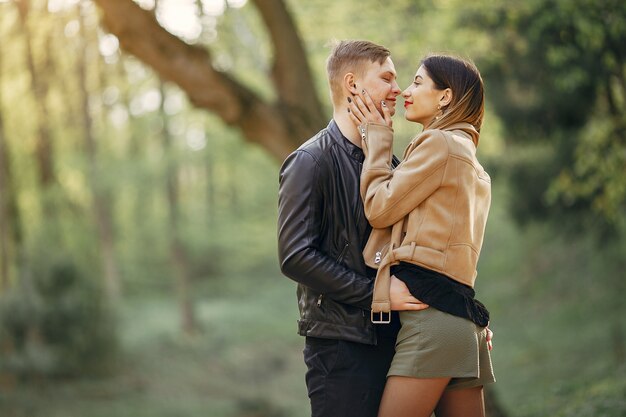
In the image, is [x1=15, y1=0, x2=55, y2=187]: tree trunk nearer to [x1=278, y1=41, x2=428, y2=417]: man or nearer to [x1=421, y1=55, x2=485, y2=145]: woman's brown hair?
[x1=278, y1=41, x2=428, y2=417]: man

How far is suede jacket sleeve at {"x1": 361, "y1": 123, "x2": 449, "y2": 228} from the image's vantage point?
10.5 feet

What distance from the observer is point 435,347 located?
3184 millimetres

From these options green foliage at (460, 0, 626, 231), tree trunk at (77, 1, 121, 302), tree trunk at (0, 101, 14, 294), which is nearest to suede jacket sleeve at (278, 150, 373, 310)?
green foliage at (460, 0, 626, 231)

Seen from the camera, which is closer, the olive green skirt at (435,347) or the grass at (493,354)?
the olive green skirt at (435,347)

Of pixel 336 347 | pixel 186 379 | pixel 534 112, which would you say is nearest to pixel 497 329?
pixel 186 379

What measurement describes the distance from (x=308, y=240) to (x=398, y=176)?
437mm

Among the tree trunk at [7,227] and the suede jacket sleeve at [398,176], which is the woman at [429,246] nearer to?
the suede jacket sleeve at [398,176]

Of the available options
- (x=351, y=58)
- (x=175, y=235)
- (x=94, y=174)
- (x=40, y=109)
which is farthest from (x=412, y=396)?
(x=175, y=235)

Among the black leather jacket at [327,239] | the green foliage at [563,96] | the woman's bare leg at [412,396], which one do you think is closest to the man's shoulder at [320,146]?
the black leather jacket at [327,239]

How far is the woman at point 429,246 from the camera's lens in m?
3.21

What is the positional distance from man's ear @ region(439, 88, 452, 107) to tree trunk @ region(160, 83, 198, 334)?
18461 mm

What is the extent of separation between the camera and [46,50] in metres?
18.6

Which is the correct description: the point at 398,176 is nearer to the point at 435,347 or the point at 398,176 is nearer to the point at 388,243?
the point at 388,243

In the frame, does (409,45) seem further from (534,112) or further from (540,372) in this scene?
(540,372)
